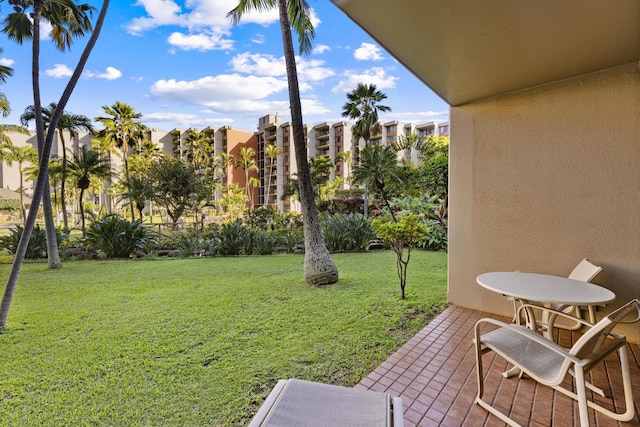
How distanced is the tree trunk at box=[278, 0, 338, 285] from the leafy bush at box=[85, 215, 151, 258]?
696cm

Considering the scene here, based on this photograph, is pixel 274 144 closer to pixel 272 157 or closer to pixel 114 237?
pixel 272 157

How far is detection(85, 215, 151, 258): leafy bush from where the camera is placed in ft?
31.2

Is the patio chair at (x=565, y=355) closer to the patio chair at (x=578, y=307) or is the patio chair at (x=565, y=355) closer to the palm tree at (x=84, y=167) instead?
the patio chair at (x=578, y=307)

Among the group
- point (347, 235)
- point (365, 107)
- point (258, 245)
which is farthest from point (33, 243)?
point (365, 107)

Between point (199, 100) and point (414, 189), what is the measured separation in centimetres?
3281

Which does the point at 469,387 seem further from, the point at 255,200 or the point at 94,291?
the point at 255,200

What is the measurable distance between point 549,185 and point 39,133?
34.7 feet

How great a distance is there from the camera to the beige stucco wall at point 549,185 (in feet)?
9.75

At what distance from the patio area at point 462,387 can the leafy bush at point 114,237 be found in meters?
9.74

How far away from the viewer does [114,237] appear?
9500 mm

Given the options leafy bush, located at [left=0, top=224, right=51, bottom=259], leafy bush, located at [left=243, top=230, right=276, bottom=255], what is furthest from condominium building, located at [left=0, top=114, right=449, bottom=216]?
leafy bush, located at [left=0, top=224, right=51, bottom=259]

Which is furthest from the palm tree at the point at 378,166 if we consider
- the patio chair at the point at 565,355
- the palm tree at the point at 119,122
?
the palm tree at the point at 119,122

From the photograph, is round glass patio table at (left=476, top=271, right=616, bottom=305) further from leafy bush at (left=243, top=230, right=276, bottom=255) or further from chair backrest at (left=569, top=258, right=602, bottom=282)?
leafy bush at (left=243, top=230, right=276, bottom=255)

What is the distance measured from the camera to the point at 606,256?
307cm
